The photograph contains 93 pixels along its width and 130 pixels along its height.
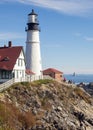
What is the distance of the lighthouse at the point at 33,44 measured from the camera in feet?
245

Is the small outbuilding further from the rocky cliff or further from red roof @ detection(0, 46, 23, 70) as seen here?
red roof @ detection(0, 46, 23, 70)

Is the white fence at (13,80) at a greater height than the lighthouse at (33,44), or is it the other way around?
the lighthouse at (33,44)

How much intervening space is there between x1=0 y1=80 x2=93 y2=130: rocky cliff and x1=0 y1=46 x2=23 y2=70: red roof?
16.3 feet

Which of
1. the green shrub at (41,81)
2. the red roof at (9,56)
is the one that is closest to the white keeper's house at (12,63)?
the red roof at (9,56)

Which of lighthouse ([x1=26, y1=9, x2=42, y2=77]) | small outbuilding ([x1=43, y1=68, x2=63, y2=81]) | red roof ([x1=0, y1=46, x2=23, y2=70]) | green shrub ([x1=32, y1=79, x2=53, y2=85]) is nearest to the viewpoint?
red roof ([x1=0, y1=46, x2=23, y2=70])

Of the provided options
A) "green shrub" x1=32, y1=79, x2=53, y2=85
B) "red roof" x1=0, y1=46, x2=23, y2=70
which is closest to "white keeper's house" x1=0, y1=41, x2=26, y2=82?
"red roof" x1=0, y1=46, x2=23, y2=70

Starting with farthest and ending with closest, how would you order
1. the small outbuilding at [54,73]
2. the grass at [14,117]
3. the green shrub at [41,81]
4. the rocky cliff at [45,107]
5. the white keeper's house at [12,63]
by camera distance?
the small outbuilding at [54,73] → the green shrub at [41,81] → the white keeper's house at [12,63] → the rocky cliff at [45,107] → the grass at [14,117]

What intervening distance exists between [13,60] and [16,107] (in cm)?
1238

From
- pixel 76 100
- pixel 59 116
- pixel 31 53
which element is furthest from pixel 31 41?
pixel 59 116

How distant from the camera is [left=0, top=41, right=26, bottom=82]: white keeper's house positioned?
63.8m

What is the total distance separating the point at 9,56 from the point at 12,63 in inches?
77.2

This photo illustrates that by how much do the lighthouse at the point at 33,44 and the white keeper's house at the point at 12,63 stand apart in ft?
22.0

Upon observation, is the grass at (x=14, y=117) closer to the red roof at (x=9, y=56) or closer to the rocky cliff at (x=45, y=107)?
the rocky cliff at (x=45, y=107)

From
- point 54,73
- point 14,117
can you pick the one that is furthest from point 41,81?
point 54,73
